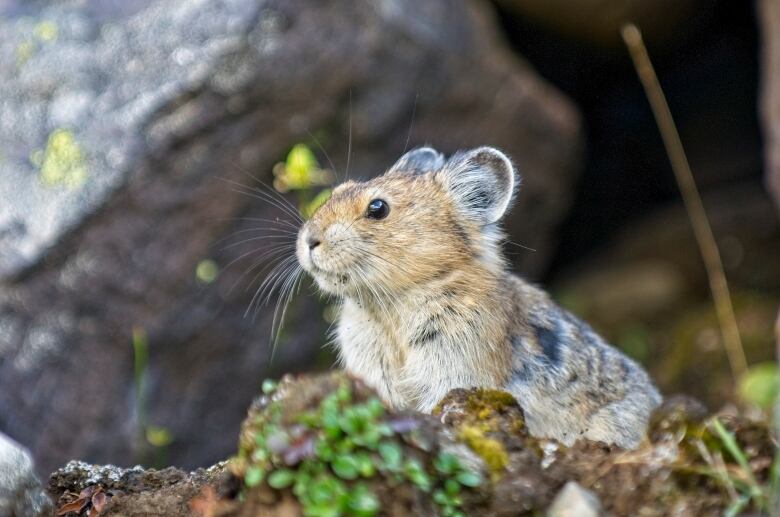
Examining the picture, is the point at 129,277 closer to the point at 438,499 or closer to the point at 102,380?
the point at 102,380

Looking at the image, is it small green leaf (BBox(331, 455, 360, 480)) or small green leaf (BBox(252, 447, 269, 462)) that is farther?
small green leaf (BBox(252, 447, 269, 462))

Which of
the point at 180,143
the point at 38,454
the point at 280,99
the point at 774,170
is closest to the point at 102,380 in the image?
the point at 38,454

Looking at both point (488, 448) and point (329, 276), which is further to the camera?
point (329, 276)

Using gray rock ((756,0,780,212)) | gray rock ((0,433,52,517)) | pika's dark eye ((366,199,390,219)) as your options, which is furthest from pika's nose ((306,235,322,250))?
gray rock ((756,0,780,212))

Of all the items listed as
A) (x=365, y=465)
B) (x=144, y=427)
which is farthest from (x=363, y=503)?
(x=144, y=427)

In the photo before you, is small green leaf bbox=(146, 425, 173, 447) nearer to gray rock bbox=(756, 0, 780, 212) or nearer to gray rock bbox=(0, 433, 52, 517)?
gray rock bbox=(0, 433, 52, 517)

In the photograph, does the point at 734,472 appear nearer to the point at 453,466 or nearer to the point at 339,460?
the point at 453,466

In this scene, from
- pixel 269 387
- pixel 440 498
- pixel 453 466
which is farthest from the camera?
pixel 269 387
